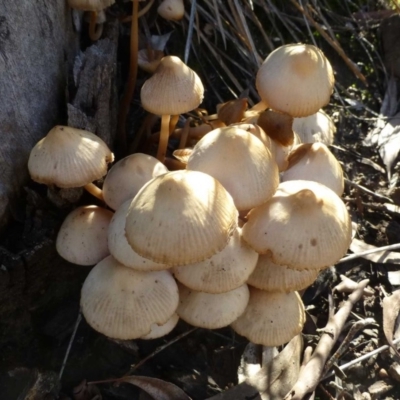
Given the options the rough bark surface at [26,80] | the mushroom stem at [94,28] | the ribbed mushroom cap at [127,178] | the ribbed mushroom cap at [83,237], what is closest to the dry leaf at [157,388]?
the ribbed mushroom cap at [83,237]

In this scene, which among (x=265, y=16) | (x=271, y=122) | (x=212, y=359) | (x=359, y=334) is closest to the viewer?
(x=271, y=122)

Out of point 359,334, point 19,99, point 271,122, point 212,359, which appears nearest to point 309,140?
point 271,122

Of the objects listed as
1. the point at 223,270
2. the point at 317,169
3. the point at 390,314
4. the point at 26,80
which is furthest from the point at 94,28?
the point at 390,314

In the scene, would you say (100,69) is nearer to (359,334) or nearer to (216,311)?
(216,311)

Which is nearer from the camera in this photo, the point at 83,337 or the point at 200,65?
the point at 83,337

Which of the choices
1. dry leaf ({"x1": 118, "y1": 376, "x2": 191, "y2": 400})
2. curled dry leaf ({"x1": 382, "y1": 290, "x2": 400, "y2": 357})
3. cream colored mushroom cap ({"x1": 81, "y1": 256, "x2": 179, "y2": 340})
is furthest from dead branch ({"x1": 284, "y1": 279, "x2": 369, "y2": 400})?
cream colored mushroom cap ({"x1": 81, "y1": 256, "x2": 179, "y2": 340})

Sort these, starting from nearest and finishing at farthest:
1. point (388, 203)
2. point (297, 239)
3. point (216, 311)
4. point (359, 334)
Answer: point (297, 239)
point (216, 311)
point (359, 334)
point (388, 203)
